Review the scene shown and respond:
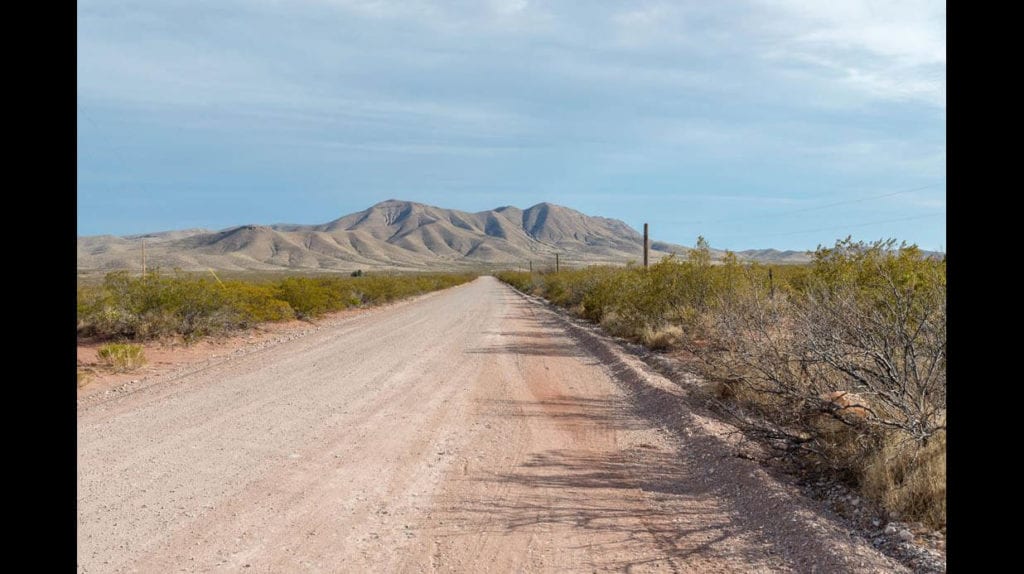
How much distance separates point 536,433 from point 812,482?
323 centimetres

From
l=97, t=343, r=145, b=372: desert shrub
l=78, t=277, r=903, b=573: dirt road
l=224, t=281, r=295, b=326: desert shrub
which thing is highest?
l=224, t=281, r=295, b=326: desert shrub

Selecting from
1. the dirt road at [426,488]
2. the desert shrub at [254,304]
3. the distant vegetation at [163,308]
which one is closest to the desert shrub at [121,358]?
the dirt road at [426,488]

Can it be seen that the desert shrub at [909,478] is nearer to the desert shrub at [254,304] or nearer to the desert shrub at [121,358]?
the desert shrub at [121,358]

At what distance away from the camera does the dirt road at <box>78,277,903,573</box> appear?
4641 millimetres

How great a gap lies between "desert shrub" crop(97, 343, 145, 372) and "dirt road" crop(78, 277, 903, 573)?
9.51 feet

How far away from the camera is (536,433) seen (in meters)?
8.27

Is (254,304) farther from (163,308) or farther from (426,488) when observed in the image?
(426,488)

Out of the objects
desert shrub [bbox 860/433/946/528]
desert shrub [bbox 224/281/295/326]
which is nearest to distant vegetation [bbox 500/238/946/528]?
desert shrub [bbox 860/433/946/528]

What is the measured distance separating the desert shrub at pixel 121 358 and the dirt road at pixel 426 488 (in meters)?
2.90

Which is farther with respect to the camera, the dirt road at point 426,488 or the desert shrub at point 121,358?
the desert shrub at point 121,358

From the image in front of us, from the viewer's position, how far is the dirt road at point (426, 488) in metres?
4.64

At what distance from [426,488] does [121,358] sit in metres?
10.8

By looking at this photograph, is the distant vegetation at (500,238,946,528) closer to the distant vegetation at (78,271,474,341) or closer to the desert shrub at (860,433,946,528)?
the desert shrub at (860,433,946,528)
